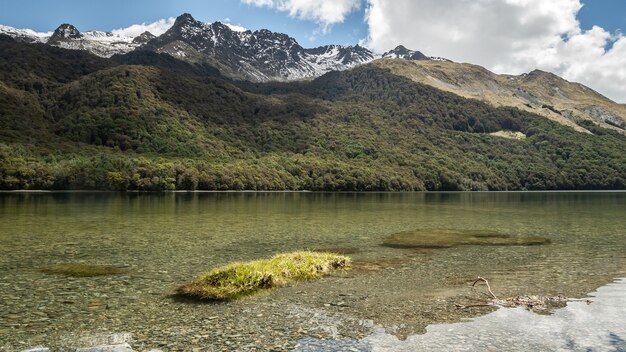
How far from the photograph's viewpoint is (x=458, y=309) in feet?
60.3

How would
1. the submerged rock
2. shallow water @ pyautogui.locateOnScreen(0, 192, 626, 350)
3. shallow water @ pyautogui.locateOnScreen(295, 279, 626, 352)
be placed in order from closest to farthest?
the submerged rock < shallow water @ pyautogui.locateOnScreen(295, 279, 626, 352) < shallow water @ pyautogui.locateOnScreen(0, 192, 626, 350)

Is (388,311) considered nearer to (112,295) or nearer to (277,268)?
(277,268)

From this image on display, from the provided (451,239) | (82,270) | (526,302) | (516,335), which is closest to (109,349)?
(516,335)

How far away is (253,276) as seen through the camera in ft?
71.5

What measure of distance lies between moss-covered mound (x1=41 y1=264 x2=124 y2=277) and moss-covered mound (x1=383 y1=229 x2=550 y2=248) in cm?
2164

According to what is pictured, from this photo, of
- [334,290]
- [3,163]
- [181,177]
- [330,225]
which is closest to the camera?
[334,290]

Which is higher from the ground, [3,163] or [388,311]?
[3,163]

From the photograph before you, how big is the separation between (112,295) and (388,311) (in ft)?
39.3

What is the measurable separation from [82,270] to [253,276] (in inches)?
431

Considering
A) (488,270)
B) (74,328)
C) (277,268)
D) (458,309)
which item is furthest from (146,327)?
(488,270)

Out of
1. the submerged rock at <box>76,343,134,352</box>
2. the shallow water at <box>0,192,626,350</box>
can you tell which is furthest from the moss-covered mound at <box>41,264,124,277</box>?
the submerged rock at <box>76,343,134,352</box>

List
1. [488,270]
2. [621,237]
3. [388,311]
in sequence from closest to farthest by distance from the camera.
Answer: [388,311] < [488,270] < [621,237]

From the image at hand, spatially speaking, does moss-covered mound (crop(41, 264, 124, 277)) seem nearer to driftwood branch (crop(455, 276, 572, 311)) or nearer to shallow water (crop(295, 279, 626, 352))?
shallow water (crop(295, 279, 626, 352))

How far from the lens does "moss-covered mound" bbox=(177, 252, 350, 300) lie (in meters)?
20.4
